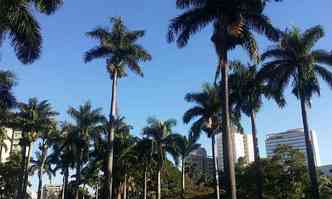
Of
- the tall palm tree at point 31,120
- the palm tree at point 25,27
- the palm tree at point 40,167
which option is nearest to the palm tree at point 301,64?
the palm tree at point 25,27

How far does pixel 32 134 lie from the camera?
4391 centimetres

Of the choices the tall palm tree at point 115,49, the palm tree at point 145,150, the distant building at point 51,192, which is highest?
the tall palm tree at point 115,49

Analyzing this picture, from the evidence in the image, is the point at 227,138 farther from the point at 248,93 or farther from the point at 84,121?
the point at 84,121

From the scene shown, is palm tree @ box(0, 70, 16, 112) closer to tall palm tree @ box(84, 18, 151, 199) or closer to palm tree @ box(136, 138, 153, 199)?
tall palm tree @ box(84, 18, 151, 199)

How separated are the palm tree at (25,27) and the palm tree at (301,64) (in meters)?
16.5

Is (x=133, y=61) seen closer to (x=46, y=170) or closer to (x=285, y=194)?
(x=285, y=194)

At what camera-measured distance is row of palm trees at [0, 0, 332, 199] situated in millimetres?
18062

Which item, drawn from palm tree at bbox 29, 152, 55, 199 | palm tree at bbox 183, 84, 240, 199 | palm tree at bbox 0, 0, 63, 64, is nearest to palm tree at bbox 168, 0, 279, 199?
palm tree at bbox 0, 0, 63, 64

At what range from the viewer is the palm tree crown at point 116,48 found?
30.6 metres

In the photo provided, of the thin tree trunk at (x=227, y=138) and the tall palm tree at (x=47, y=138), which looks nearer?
the thin tree trunk at (x=227, y=138)

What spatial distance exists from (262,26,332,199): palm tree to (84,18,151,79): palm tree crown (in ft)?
37.3

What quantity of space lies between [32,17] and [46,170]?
56010 millimetres

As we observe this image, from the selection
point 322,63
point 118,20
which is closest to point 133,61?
point 118,20

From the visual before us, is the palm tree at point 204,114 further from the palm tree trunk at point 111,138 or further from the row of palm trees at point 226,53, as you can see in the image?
the palm tree trunk at point 111,138
